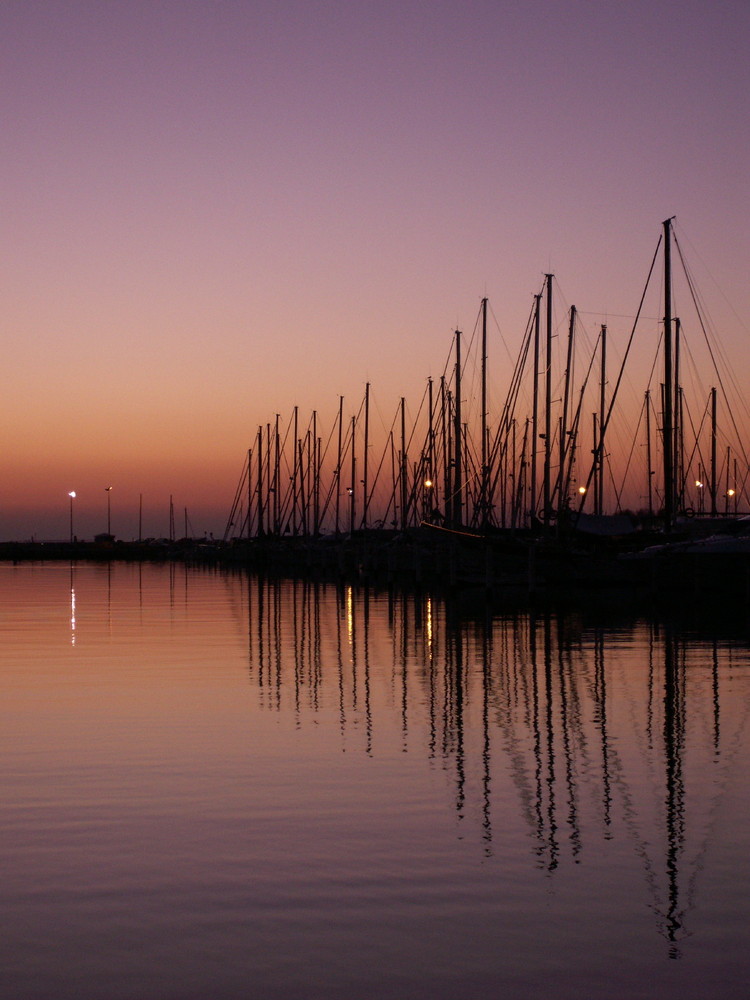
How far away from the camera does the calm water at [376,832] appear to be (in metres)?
8.57

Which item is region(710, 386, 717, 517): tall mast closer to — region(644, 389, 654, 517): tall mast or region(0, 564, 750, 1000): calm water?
region(644, 389, 654, 517): tall mast

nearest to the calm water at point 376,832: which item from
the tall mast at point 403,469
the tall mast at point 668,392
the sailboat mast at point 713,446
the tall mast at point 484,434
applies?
the tall mast at point 668,392

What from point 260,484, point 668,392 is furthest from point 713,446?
point 260,484

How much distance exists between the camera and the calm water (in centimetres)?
857

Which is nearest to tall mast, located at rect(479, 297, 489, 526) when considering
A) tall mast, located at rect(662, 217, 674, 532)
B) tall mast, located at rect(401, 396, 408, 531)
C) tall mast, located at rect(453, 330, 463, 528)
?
tall mast, located at rect(453, 330, 463, 528)

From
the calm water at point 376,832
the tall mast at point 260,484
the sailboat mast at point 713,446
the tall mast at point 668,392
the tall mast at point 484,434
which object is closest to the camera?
the calm water at point 376,832

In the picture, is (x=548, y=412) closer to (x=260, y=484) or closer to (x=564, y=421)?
(x=564, y=421)

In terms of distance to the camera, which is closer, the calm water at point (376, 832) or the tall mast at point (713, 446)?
the calm water at point (376, 832)

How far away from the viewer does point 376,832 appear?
12.4m

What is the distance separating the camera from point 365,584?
252 feet

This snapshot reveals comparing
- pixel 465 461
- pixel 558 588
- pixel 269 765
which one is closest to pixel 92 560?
pixel 465 461

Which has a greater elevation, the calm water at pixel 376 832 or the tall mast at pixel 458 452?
the tall mast at pixel 458 452

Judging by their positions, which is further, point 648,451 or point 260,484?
A: point 260,484

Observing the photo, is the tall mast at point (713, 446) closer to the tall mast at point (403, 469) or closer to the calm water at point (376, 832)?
the tall mast at point (403, 469)
